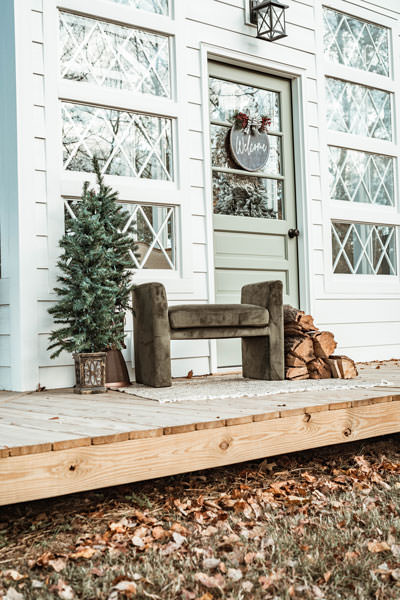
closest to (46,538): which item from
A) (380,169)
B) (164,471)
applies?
(164,471)

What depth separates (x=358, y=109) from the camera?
5613 millimetres

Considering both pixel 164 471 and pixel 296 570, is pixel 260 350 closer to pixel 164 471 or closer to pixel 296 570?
pixel 164 471

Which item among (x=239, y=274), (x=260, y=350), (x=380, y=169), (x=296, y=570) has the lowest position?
(x=296, y=570)

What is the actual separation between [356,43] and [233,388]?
3.66 metres

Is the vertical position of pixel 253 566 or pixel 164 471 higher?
pixel 164 471

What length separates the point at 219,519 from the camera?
7.34 ft

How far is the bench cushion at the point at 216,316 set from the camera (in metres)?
3.64

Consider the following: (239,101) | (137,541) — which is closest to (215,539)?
(137,541)

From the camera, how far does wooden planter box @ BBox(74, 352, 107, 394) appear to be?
3.57 meters

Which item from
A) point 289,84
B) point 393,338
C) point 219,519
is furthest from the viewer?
point 393,338

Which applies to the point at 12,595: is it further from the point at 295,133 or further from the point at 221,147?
the point at 295,133

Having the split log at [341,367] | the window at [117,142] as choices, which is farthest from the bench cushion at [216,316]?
the window at [117,142]

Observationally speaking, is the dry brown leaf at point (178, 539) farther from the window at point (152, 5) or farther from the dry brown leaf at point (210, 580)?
the window at point (152, 5)

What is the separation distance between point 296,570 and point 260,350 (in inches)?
86.6
